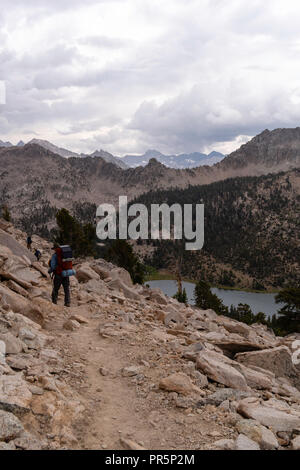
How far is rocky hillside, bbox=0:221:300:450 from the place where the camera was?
6797mm

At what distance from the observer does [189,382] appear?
913 cm

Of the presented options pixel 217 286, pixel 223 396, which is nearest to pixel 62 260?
pixel 223 396

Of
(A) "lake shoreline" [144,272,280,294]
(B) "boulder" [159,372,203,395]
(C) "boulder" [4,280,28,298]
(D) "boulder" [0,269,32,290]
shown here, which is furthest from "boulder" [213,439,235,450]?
(A) "lake shoreline" [144,272,280,294]

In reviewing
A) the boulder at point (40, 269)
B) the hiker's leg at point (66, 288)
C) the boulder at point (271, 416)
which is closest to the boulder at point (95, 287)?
the boulder at point (40, 269)

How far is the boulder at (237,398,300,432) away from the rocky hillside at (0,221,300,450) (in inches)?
0.9

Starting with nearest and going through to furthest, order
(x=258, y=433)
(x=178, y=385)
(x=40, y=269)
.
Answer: (x=258, y=433) → (x=178, y=385) → (x=40, y=269)

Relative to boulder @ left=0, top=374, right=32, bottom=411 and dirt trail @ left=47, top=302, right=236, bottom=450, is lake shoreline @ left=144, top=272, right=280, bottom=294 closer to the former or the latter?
dirt trail @ left=47, top=302, right=236, bottom=450

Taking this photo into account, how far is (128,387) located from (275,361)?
733 cm

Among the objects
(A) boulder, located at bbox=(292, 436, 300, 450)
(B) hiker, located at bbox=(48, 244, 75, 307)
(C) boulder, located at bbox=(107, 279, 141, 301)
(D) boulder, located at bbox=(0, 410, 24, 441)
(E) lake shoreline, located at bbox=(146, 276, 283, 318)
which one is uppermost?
(B) hiker, located at bbox=(48, 244, 75, 307)

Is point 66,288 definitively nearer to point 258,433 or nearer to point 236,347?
point 236,347

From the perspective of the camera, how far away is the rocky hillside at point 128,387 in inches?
268

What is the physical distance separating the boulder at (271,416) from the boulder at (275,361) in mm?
5522

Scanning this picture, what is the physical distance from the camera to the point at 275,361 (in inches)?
554
